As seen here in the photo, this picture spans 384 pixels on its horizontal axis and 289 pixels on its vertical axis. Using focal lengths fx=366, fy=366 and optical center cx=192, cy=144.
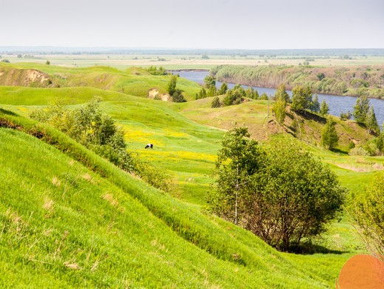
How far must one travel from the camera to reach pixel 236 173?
3931cm

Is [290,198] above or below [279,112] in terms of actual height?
above

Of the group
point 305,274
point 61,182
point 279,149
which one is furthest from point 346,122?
point 61,182

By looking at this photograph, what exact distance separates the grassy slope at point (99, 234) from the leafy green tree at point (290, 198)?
1195 cm

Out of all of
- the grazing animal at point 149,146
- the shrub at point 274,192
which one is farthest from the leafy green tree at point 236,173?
the grazing animal at point 149,146

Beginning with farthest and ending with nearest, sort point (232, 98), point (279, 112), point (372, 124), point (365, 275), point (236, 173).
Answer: point (372, 124) → point (232, 98) → point (279, 112) → point (236, 173) → point (365, 275)

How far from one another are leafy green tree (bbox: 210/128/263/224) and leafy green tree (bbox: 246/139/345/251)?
96 cm

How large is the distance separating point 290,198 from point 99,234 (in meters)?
28.7

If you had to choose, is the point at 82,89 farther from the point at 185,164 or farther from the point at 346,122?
the point at 346,122

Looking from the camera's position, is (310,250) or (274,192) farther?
(310,250)

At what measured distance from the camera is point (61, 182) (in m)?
16.5

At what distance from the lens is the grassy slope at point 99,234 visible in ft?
30.2

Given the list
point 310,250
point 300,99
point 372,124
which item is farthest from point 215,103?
point 310,250

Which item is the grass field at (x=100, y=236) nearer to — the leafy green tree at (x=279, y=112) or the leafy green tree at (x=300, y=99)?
the leafy green tree at (x=279, y=112)

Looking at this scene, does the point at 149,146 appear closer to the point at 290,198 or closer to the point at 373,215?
the point at 290,198
